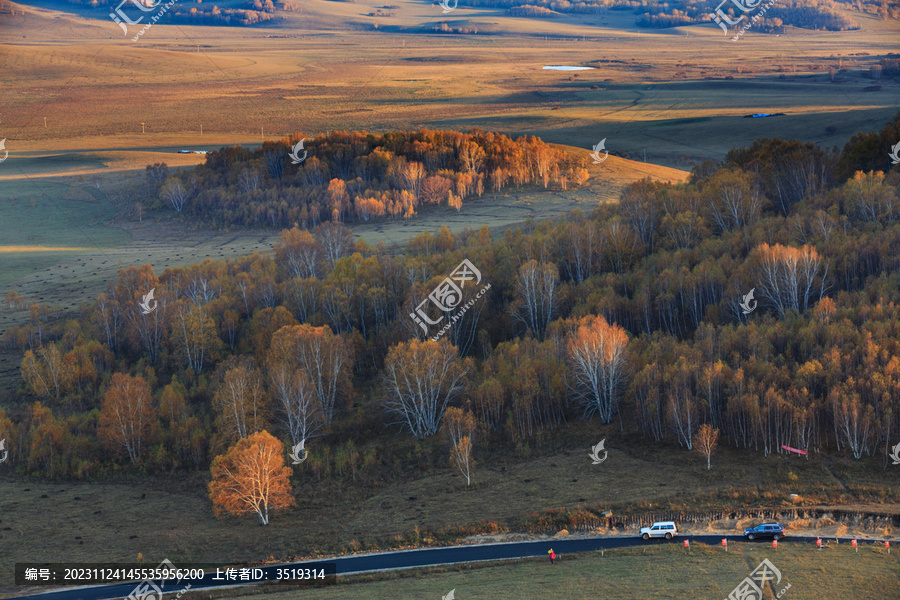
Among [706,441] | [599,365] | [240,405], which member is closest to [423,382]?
[599,365]

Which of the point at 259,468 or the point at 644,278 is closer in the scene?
the point at 259,468

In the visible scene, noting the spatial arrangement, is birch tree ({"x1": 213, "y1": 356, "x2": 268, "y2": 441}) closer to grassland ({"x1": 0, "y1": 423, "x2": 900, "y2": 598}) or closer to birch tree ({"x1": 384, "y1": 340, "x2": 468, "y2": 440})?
grassland ({"x1": 0, "y1": 423, "x2": 900, "y2": 598})

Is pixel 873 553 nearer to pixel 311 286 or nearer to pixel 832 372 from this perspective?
pixel 832 372

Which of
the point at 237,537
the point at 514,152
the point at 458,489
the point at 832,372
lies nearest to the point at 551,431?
the point at 458,489

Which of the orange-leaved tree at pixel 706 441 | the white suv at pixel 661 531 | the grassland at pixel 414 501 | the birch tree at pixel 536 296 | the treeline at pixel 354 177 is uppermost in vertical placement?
the treeline at pixel 354 177

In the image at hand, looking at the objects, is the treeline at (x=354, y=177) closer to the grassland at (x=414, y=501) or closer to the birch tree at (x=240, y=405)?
the birch tree at (x=240, y=405)

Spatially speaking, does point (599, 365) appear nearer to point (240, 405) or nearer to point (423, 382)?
point (423, 382)

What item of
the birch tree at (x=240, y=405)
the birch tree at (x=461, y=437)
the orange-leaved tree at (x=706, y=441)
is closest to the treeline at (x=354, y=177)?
the birch tree at (x=240, y=405)
